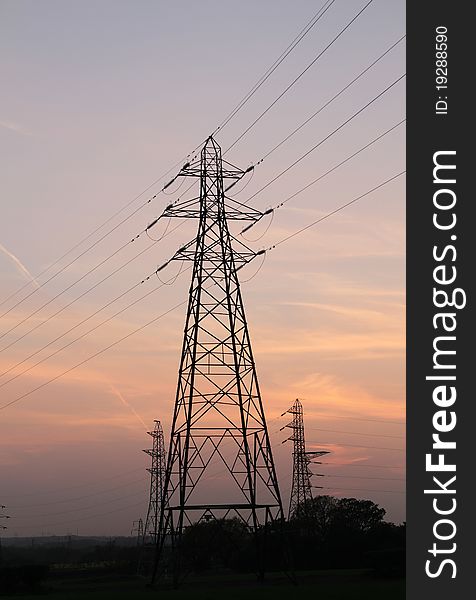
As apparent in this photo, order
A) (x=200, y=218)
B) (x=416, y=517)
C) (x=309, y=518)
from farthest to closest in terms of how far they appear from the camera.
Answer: (x=309, y=518) < (x=200, y=218) < (x=416, y=517)

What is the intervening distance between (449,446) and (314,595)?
21.8 m

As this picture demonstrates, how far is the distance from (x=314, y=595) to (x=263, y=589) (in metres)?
3.39

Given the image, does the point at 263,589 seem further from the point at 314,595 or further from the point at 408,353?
the point at 408,353

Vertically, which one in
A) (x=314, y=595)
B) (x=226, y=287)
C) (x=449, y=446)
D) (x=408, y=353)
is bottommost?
(x=314, y=595)

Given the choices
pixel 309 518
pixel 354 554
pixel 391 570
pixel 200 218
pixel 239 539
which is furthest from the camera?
pixel 309 518

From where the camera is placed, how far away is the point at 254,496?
1994 inches

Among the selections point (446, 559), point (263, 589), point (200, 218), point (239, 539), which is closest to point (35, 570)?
point (263, 589)

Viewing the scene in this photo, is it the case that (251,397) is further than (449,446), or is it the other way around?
(251,397)

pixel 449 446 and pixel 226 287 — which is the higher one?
pixel 226 287

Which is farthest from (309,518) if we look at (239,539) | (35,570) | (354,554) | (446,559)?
(446,559)

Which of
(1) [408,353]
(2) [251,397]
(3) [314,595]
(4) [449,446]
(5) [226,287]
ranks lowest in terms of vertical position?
(3) [314,595]

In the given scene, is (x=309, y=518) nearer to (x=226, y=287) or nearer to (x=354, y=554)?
(x=354, y=554)

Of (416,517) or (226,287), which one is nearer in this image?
(416,517)

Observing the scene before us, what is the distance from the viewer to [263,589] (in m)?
49.8
